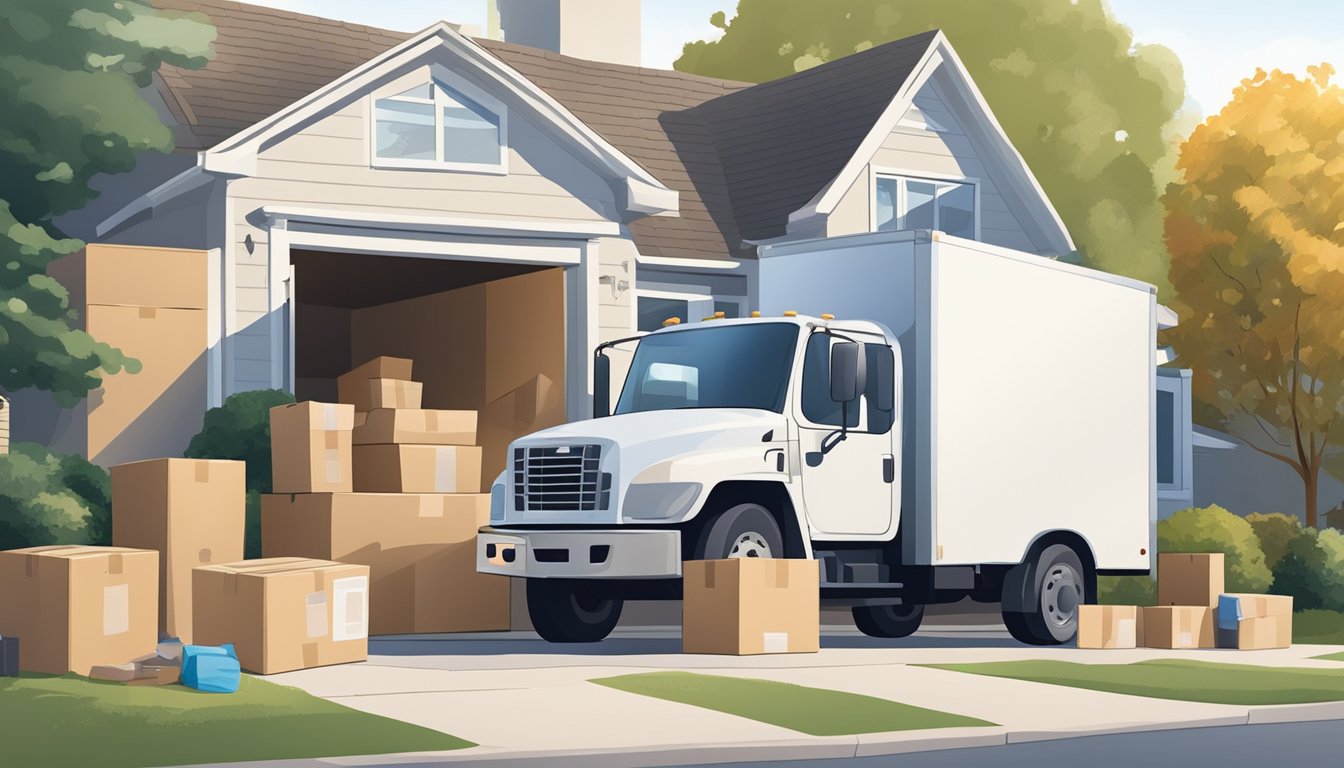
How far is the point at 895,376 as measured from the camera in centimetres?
1741

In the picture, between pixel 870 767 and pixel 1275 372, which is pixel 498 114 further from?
pixel 1275 372

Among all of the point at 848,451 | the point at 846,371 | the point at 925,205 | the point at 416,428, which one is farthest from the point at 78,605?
the point at 925,205

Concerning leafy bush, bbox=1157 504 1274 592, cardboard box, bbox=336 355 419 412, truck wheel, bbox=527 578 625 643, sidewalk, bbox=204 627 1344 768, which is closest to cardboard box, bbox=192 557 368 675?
sidewalk, bbox=204 627 1344 768

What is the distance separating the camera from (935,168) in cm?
3011

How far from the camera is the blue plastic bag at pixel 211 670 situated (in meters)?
13.2

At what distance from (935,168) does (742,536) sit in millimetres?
14649

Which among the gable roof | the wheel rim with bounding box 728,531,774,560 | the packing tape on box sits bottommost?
the wheel rim with bounding box 728,531,774,560

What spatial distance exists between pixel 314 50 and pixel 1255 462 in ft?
86.5

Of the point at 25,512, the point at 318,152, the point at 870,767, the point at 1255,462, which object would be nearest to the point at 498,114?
the point at 318,152

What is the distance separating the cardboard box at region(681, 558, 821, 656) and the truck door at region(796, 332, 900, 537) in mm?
708

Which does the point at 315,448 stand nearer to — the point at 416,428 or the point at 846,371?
the point at 416,428

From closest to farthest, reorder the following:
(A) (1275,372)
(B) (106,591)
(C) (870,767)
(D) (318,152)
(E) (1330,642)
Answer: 1. (C) (870,767)
2. (B) (106,591)
3. (E) (1330,642)
4. (D) (318,152)
5. (A) (1275,372)

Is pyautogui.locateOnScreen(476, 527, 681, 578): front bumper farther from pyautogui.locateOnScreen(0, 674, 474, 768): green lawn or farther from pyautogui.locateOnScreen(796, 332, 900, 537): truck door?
pyautogui.locateOnScreen(0, 674, 474, 768): green lawn

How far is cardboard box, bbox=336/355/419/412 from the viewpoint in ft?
69.0
